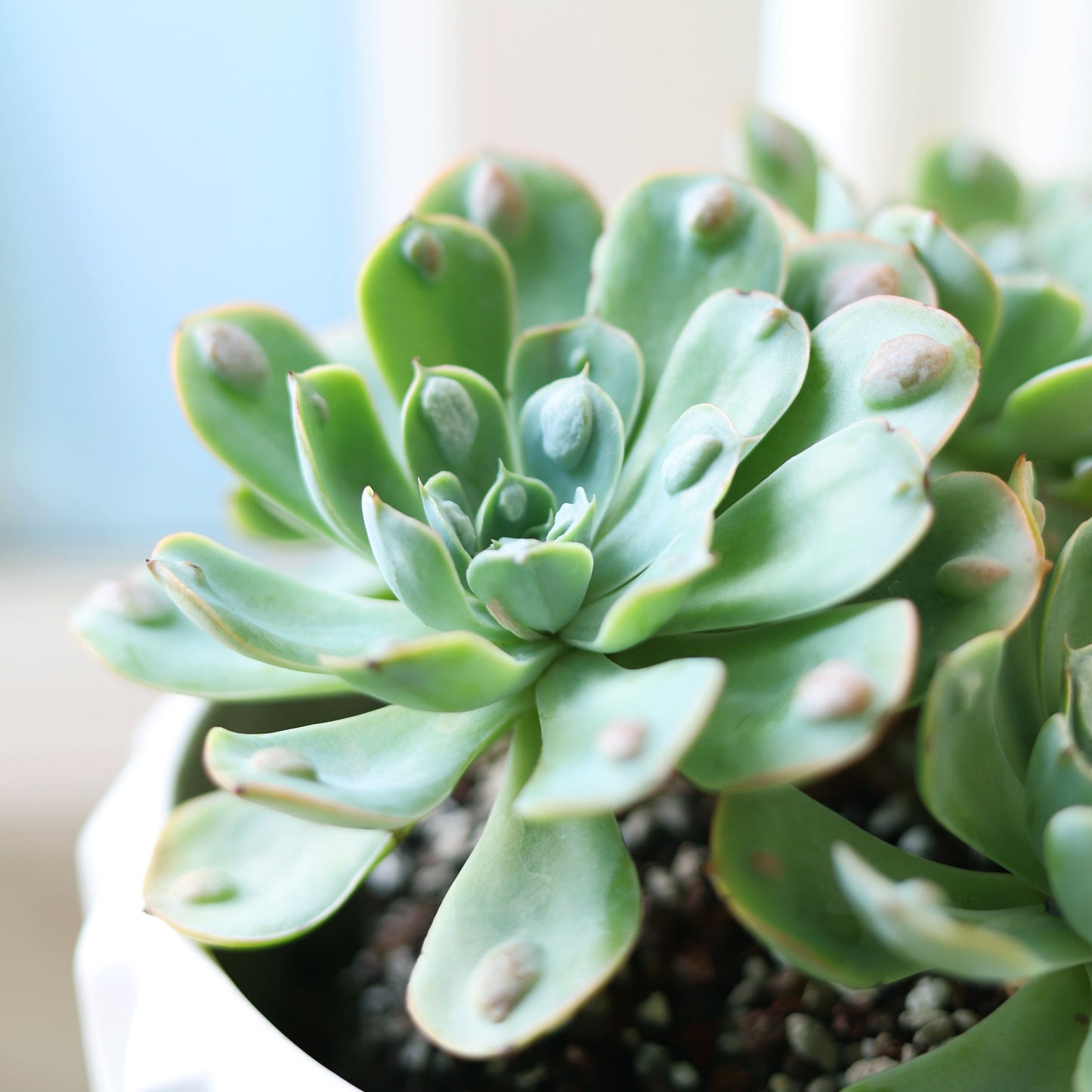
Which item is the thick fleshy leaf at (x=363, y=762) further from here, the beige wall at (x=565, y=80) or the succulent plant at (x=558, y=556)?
the beige wall at (x=565, y=80)

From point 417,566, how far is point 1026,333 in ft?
1.09

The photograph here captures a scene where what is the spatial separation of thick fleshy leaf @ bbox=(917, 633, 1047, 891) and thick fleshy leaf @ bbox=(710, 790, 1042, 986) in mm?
22

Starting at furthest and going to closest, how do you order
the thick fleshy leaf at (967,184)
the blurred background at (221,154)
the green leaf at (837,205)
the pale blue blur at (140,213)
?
the pale blue blur at (140,213), the blurred background at (221,154), the thick fleshy leaf at (967,184), the green leaf at (837,205)

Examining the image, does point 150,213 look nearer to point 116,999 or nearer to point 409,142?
point 409,142

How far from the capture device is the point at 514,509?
516 mm

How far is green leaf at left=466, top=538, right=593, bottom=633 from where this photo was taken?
44 cm

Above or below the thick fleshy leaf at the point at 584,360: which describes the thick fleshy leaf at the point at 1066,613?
below

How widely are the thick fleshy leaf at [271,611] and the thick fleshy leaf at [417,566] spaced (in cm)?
3

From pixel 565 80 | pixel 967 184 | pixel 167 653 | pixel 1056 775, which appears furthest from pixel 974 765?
pixel 565 80

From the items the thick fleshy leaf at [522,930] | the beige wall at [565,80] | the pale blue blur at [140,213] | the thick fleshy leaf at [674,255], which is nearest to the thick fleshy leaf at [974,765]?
the thick fleshy leaf at [522,930]

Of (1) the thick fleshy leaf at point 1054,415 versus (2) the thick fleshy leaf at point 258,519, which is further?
(2) the thick fleshy leaf at point 258,519

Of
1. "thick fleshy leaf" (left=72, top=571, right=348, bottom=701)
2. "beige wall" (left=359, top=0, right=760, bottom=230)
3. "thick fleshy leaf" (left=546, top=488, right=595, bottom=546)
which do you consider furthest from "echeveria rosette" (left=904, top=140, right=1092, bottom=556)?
"beige wall" (left=359, top=0, right=760, bottom=230)

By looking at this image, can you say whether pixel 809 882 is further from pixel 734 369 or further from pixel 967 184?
pixel 967 184

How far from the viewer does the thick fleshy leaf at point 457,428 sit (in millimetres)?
505
